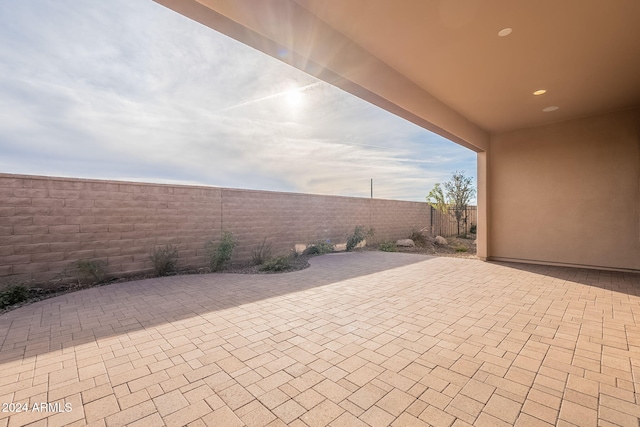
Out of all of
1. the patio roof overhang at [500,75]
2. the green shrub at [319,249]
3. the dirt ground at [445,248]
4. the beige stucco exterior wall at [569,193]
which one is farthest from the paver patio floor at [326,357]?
the dirt ground at [445,248]

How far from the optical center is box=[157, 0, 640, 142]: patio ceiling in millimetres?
2664

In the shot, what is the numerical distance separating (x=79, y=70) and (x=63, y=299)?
11.1 ft

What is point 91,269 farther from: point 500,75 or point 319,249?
point 500,75

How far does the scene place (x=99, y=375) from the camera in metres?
2.00

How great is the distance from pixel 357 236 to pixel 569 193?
573cm

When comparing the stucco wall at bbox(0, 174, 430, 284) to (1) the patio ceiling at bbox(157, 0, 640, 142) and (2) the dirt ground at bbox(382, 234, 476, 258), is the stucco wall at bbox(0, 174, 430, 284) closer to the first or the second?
(1) the patio ceiling at bbox(157, 0, 640, 142)

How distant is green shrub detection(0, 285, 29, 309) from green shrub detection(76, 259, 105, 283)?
2.25ft

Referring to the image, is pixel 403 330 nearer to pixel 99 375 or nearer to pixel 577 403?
pixel 577 403

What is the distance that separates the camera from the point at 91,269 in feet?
14.7

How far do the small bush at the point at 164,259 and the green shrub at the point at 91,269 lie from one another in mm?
810

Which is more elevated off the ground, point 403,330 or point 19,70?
point 19,70

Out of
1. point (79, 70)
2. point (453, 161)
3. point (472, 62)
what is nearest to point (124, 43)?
point (79, 70)

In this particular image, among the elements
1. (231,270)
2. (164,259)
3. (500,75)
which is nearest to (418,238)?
(500,75)

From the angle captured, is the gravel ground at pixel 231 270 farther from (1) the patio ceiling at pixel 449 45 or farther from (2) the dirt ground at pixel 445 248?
(1) the patio ceiling at pixel 449 45
